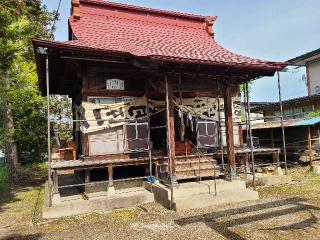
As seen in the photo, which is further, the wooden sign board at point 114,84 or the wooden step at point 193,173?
the wooden sign board at point 114,84

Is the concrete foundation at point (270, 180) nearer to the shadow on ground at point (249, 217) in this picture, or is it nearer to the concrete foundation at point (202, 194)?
the concrete foundation at point (202, 194)

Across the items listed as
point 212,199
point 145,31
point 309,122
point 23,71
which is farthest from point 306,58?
point 23,71

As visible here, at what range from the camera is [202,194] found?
10523 millimetres

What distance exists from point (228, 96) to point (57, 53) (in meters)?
6.52

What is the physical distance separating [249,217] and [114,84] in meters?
7.36

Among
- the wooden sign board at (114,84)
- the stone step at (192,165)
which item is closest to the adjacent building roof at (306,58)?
the stone step at (192,165)

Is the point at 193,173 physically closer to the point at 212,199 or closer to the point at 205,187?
the point at 205,187

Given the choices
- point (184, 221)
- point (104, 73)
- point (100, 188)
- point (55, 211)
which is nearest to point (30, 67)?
point (104, 73)

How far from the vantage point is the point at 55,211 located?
32.1ft

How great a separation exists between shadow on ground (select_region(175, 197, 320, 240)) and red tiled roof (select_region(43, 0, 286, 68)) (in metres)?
4.99

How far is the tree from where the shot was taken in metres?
11.5

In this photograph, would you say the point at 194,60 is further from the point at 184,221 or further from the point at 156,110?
the point at 184,221

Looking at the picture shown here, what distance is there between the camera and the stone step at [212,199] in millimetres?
9742

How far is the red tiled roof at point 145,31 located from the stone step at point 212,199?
4.57 metres
